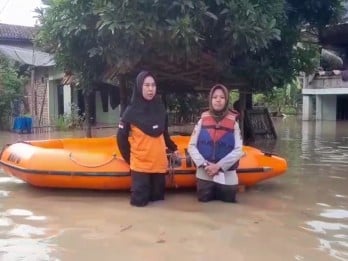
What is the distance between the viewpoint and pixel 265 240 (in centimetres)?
439

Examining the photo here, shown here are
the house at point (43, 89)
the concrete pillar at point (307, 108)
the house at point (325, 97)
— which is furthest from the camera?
the concrete pillar at point (307, 108)

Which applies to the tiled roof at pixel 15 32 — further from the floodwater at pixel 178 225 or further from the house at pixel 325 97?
the floodwater at pixel 178 225

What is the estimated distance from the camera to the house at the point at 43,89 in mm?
17344

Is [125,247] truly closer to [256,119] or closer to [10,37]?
[256,119]

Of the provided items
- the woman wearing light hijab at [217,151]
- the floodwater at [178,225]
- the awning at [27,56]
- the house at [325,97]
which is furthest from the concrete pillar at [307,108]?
the woman wearing light hijab at [217,151]

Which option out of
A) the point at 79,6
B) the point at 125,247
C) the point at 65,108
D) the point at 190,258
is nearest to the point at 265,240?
the point at 190,258

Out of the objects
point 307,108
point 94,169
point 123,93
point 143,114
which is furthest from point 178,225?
point 307,108

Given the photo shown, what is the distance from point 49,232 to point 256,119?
1021 cm

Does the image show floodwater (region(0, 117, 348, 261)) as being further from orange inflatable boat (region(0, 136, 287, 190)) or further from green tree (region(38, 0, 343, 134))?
green tree (region(38, 0, 343, 134))

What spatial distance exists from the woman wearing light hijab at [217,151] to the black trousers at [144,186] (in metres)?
0.47

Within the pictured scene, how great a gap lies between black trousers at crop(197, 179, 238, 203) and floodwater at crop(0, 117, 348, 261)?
4.1 inches

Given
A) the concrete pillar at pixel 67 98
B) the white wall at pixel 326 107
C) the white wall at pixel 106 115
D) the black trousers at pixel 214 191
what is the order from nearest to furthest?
the black trousers at pixel 214 191 → the concrete pillar at pixel 67 98 → the white wall at pixel 106 115 → the white wall at pixel 326 107

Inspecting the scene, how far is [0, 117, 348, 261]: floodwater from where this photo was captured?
4078mm

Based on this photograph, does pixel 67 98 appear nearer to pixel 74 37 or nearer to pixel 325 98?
pixel 74 37
